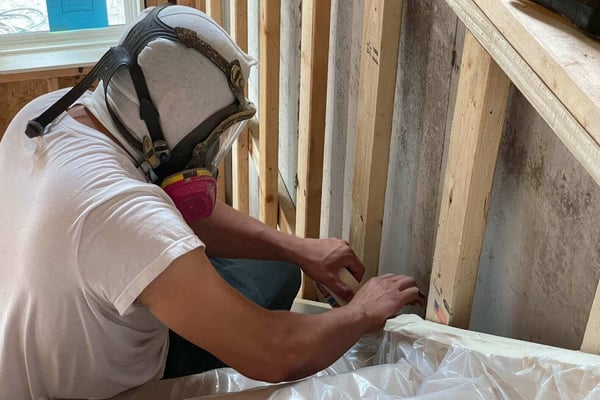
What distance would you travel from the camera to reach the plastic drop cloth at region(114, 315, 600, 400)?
38.2 inches

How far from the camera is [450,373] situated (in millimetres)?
1104

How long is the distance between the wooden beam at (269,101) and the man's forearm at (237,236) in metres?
0.48

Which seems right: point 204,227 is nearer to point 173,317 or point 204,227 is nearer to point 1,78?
point 173,317

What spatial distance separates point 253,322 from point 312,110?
0.75m

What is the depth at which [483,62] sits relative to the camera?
102 centimetres

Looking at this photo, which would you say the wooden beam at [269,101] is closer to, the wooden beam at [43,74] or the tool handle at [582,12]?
the wooden beam at [43,74]

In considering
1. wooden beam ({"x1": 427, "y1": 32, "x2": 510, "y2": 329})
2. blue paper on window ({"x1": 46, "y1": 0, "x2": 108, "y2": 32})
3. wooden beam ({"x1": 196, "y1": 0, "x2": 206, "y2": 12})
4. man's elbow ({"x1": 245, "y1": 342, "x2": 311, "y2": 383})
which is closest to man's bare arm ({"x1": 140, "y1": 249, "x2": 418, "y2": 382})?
man's elbow ({"x1": 245, "y1": 342, "x2": 311, "y2": 383})

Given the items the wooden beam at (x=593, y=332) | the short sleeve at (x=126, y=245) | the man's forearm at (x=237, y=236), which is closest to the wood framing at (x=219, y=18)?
the man's forearm at (x=237, y=236)

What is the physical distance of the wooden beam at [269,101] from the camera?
2.07 m

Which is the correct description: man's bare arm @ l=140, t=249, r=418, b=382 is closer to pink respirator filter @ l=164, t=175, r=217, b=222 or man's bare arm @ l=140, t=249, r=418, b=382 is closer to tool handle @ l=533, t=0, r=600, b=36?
pink respirator filter @ l=164, t=175, r=217, b=222

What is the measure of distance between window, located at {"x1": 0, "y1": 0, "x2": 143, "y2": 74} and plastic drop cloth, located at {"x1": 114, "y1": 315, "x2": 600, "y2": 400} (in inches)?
88.4

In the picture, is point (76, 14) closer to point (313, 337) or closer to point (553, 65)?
point (313, 337)

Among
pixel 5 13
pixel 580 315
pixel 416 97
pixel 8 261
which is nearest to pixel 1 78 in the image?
pixel 5 13

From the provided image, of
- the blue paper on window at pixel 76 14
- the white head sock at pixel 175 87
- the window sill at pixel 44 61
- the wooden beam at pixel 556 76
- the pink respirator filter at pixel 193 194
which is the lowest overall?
the window sill at pixel 44 61
